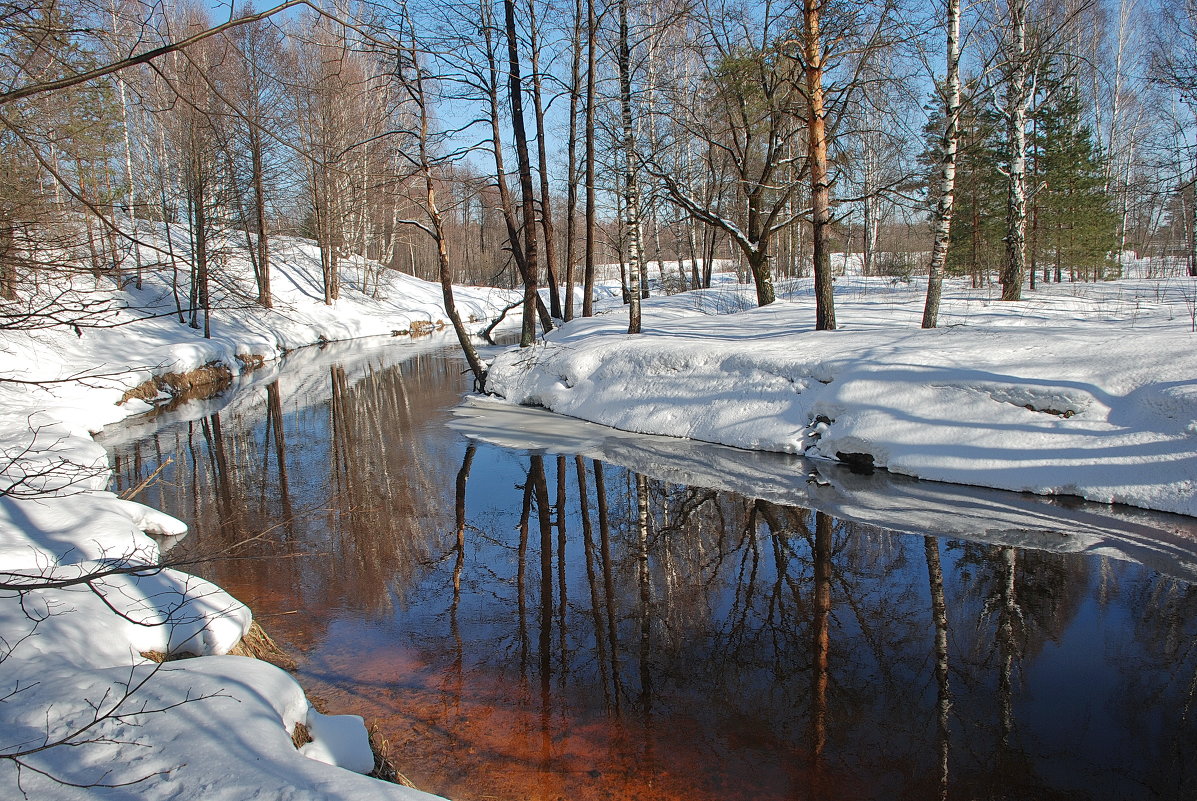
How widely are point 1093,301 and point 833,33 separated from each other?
8880 mm

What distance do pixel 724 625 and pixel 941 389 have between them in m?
5.47

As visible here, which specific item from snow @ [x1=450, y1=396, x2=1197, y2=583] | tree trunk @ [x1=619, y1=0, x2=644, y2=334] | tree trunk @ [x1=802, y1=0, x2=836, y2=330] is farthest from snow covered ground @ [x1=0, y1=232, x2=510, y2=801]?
tree trunk @ [x1=619, y1=0, x2=644, y2=334]

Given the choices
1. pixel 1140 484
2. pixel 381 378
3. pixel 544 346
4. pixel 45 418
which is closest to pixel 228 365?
pixel 381 378

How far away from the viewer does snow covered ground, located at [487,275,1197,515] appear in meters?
7.66

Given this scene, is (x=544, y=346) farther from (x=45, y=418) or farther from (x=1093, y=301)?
(x=1093, y=301)

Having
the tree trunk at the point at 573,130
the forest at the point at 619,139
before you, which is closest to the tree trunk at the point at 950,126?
the forest at the point at 619,139

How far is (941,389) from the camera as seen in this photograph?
30.0 ft

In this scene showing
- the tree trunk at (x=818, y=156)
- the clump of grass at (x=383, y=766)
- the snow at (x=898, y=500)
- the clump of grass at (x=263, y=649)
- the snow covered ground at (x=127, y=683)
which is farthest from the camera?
the tree trunk at (x=818, y=156)

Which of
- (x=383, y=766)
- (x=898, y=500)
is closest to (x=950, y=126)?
(x=898, y=500)

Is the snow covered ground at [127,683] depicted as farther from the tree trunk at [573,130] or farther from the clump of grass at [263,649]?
the tree trunk at [573,130]

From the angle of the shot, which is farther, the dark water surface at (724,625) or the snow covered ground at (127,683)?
the dark water surface at (724,625)

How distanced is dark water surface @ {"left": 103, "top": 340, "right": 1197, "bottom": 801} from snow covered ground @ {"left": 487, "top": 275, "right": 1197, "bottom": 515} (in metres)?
0.50

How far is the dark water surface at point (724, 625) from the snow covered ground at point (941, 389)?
1.65 ft

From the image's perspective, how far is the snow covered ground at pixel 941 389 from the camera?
7.66 m
